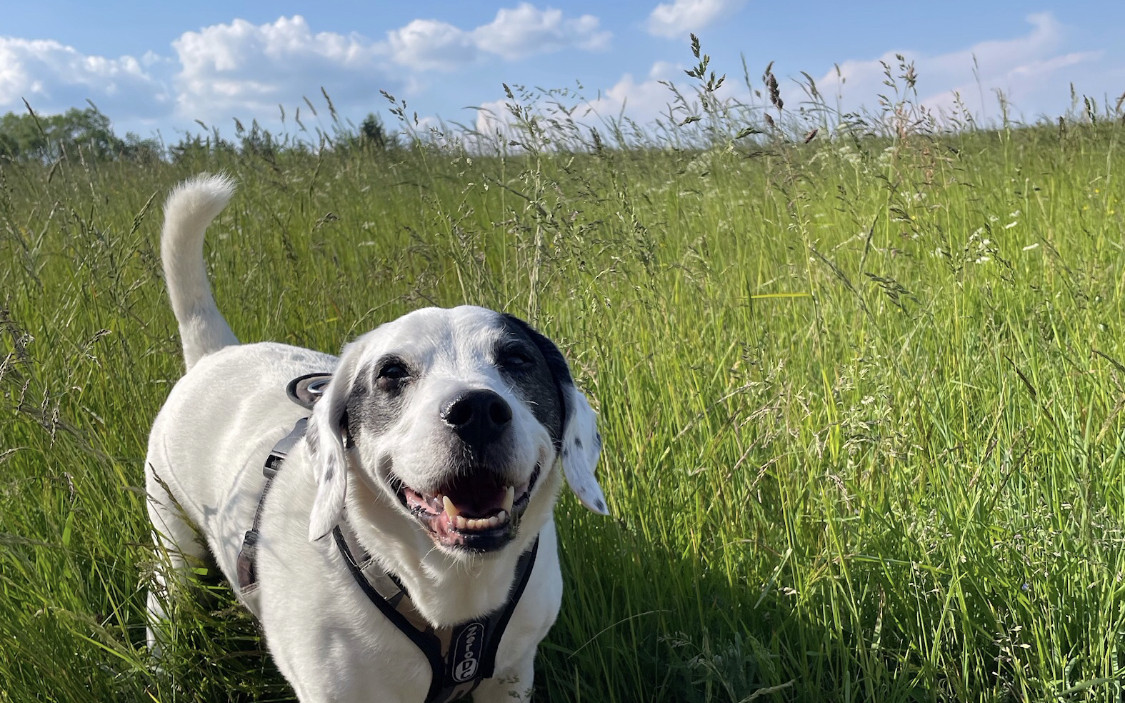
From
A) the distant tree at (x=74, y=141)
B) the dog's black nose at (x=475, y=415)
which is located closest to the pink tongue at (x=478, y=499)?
the dog's black nose at (x=475, y=415)

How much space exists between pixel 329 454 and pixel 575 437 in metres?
0.52

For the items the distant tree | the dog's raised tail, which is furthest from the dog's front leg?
the distant tree

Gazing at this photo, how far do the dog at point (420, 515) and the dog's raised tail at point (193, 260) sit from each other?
2.98 feet

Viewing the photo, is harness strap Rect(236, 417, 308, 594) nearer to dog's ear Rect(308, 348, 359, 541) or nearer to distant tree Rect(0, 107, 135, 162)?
dog's ear Rect(308, 348, 359, 541)

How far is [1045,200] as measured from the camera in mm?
4562

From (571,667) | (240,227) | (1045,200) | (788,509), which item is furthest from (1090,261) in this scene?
(240,227)

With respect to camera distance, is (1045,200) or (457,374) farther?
(1045,200)

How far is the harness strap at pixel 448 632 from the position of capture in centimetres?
166

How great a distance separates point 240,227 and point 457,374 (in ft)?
11.7

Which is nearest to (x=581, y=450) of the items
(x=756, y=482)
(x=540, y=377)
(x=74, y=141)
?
(x=540, y=377)

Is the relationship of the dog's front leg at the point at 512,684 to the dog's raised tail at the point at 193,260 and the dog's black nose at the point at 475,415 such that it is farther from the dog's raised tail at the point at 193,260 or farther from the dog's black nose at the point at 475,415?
the dog's raised tail at the point at 193,260

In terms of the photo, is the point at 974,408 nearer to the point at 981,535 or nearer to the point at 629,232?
the point at 981,535

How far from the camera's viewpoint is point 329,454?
Answer: 63.2 inches

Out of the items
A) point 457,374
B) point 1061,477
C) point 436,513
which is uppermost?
point 457,374
